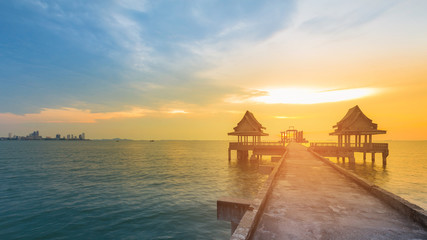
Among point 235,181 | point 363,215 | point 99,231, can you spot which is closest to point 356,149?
point 235,181

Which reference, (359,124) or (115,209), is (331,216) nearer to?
(115,209)

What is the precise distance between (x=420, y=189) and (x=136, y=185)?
2497 cm

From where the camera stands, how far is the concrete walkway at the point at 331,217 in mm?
4281

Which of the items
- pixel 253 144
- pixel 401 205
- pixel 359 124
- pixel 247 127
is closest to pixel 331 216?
pixel 401 205

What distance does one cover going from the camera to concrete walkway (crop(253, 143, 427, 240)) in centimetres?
428

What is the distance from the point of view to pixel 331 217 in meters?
5.12

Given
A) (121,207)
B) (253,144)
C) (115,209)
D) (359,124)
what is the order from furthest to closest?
(253,144)
(359,124)
(121,207)
(115,209)

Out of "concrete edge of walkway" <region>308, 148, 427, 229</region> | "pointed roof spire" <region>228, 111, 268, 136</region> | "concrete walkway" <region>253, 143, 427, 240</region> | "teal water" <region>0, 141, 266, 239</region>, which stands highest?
"pointed roof spire" <region>228, 111, 268, 136</region>

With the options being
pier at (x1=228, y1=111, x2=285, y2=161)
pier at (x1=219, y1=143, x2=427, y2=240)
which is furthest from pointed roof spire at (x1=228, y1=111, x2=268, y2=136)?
pier at (x1=219, y1=143, x2=427, y2=240)

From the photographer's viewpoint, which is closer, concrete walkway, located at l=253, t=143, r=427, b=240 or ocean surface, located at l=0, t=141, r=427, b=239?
concrete walkway, located at l=253, t=143, r=427, b=240

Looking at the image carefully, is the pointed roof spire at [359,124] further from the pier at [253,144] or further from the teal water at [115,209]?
the teal water at [115,209]

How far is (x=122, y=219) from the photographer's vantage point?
11.8 metres

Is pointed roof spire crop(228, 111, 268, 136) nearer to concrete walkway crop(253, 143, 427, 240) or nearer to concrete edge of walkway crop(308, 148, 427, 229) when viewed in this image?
concrete edge of walkway crop(308, 148, 427, 229)

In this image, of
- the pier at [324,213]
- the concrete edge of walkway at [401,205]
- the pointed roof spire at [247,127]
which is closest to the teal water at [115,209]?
the pier at [324,213]
